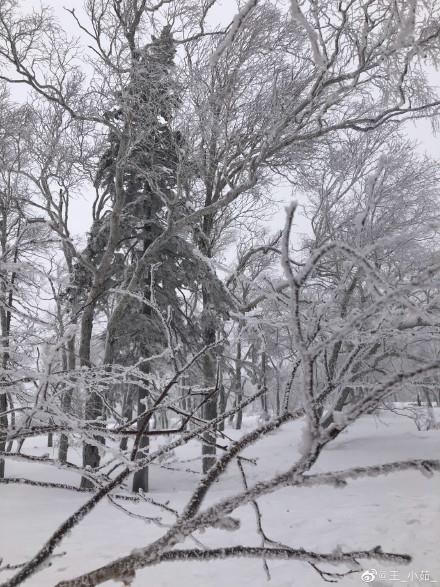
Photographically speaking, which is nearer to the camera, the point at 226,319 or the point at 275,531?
the point at 275,531

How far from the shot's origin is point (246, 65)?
6.92m

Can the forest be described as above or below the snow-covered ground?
above

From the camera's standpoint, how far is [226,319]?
9383mm

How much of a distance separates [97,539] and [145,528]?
2.64ft

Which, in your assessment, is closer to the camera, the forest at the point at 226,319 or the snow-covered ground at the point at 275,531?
the forest at the point at 226,319

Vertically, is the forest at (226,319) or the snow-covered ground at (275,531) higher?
the forest at (226,319)

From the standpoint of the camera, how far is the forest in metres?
0.88

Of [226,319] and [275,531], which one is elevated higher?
[226,319]

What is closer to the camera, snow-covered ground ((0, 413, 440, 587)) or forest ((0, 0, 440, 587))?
forest ((0, 0, 440, 587))

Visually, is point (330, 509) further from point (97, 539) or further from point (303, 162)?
point (303, 162)

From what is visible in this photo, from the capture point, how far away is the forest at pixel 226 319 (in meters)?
0.88

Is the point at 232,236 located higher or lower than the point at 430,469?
higher

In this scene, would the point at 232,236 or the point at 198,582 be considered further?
the point at 232,236

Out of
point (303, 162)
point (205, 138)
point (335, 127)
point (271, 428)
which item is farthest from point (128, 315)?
point (271, 428)
